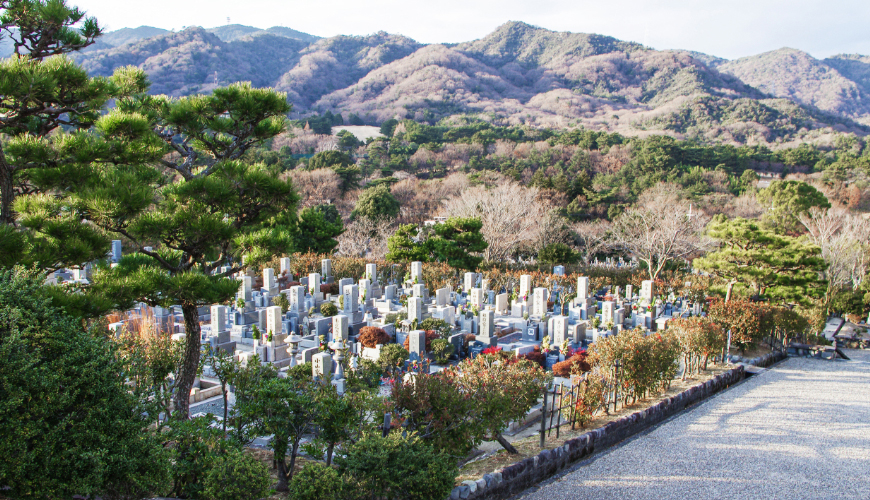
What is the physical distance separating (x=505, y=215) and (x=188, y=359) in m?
20.9

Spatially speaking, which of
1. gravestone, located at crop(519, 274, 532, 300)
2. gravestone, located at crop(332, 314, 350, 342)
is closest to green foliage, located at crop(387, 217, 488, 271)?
gravestone, located at crop(519, 274, 532, 300)

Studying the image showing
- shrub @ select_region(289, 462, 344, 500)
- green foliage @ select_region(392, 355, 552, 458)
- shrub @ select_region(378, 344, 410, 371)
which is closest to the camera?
shrub @ select_region(289, 462, 344, 500)

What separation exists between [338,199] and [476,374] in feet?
104

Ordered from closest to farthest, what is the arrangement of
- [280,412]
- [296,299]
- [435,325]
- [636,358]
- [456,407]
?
[280,412]
[456,407]
[636,358]
[435,325]
[296,299]

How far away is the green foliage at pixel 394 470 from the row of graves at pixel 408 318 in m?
4.33

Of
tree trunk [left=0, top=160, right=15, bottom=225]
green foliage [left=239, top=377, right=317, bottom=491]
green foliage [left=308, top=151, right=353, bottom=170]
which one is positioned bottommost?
green foliage [left=239, top=377, right=317, bottom=491]

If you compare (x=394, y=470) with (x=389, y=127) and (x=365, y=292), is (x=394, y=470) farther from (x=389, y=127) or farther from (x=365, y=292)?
(x=389, y=127)

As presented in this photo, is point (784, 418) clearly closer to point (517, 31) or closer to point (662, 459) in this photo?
point (662, 459)

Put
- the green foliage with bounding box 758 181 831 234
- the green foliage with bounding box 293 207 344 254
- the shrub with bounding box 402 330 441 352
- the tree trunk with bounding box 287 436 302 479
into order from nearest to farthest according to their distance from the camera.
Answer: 1. the tree trunk with bounding box 287 436 302 479
2. the shrub with bounding box 402 330 441 352
3. the green foliage with bounding box 293 207 344 254
4. the green foliage with bounding box 758 181 831 234

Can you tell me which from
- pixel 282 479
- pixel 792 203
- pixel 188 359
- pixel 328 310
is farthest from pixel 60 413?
pixel 792 203

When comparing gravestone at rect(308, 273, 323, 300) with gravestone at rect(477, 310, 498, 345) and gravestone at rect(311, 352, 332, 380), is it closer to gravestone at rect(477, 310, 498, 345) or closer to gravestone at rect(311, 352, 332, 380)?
gravestone at rect(477, 310, 498, 345)

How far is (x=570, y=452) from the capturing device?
22.0 ft

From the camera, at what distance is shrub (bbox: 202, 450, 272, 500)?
13.4 ft

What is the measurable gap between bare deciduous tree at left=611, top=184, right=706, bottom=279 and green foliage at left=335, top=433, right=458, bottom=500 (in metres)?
19.0
